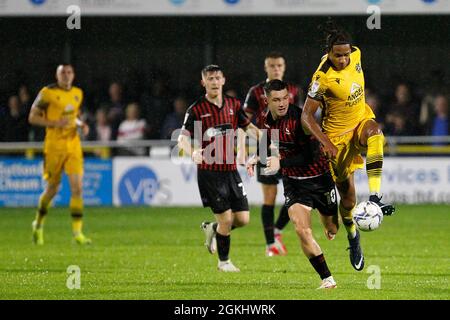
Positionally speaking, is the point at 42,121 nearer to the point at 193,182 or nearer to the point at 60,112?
the point at 60,112

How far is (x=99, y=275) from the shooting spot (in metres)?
11.8

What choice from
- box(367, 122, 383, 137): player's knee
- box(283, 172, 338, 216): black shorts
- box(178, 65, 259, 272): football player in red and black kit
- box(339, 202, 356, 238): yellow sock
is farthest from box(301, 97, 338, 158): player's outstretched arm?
box(178, 65, 259, 272): football player in red and black kit

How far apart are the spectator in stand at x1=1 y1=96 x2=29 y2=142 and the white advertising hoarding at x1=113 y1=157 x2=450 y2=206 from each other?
197 centimetres

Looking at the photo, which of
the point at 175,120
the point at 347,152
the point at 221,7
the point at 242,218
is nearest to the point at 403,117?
the point at 221,7

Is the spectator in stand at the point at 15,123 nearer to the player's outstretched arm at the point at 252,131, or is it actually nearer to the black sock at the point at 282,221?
the black sock at the point at 282,221

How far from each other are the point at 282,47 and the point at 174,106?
9.77ft

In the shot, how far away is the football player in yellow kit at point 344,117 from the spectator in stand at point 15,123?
11.1m

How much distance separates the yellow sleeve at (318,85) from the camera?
34.7ft

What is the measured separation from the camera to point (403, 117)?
2152 cm

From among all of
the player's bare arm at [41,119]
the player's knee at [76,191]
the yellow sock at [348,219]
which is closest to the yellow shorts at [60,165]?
the player's knee at [76,191]

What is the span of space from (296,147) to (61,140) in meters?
5.93

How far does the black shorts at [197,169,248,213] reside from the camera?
12203mm

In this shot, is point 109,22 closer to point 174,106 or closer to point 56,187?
point 174,106

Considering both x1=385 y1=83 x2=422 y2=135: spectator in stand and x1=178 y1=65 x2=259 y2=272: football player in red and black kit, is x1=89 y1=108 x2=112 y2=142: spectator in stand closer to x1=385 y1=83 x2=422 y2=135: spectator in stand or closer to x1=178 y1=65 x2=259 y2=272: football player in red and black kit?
x1=385 y1=83 x2=422 y2=135: spectator in stand
